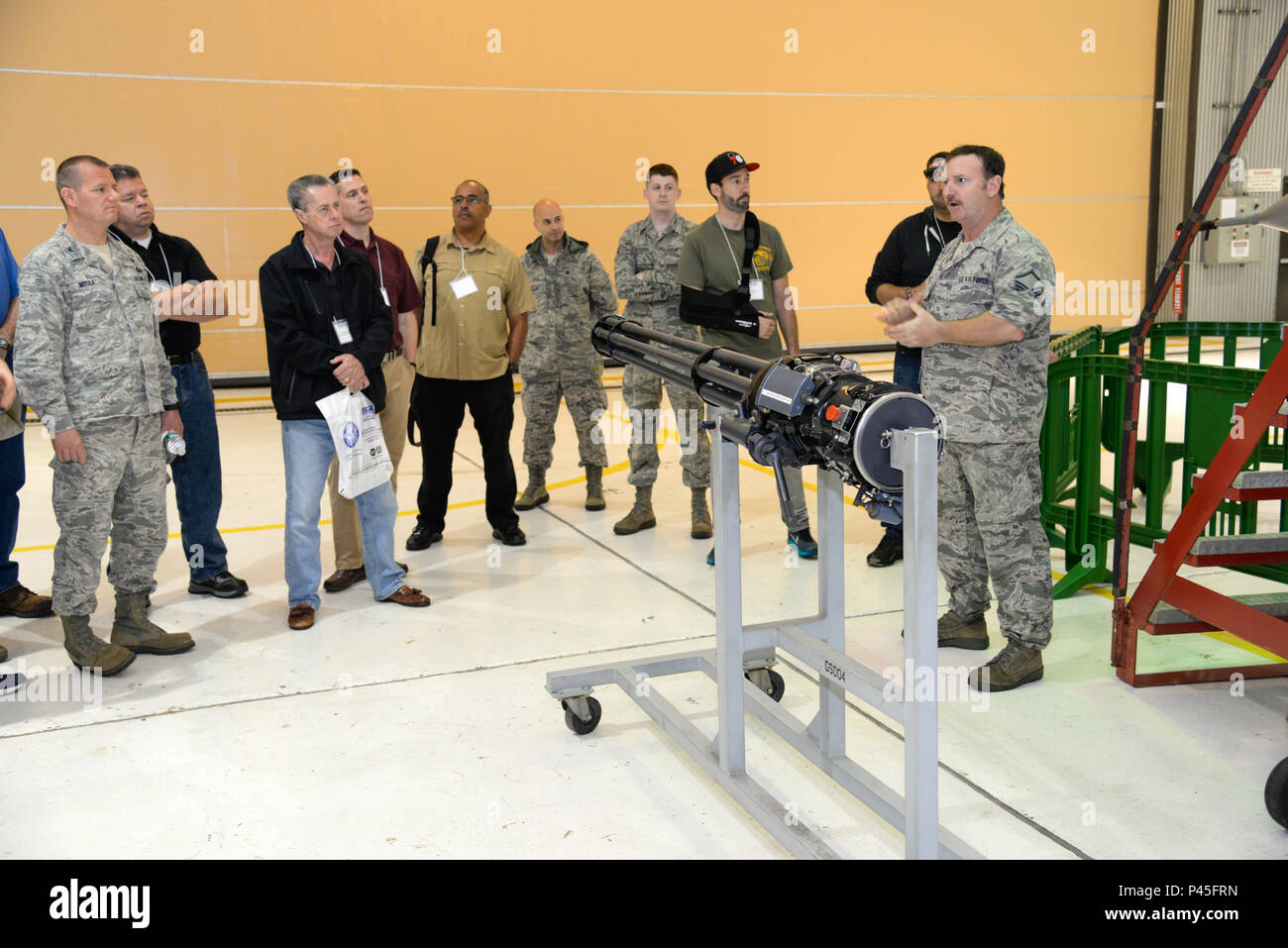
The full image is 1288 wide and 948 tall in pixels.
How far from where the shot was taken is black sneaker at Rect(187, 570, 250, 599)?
5418 mm

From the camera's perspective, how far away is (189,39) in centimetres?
1105

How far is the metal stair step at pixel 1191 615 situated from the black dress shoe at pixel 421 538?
379 centimetres

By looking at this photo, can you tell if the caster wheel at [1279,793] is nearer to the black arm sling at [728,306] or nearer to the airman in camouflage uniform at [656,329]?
the black arm sling at [728,306]

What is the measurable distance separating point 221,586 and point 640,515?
233cm

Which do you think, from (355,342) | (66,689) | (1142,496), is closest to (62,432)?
(66,689)

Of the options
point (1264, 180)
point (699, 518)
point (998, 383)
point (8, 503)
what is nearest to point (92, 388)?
point (8, 503)

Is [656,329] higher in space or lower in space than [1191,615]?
higher

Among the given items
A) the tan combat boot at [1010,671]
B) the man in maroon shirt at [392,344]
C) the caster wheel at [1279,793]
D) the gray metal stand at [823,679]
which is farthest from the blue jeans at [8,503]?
the caster wheel at [1279,793]

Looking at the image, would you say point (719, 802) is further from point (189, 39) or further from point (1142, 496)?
point (189, 39)

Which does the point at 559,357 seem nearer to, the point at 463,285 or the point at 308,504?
the point at 463,285

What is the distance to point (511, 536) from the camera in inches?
249

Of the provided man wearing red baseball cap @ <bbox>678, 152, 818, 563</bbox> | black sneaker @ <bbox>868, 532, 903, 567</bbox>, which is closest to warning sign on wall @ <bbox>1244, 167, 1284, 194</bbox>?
man wearing red baseball cap @ <bbox>678, 152, 818, 563</bbox>

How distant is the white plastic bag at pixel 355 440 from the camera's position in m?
4.89

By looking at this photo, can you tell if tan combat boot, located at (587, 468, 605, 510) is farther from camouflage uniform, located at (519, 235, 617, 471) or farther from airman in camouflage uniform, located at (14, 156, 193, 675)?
airman in camouflage uniform, located at (14, 156, 193, 675)
